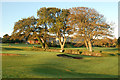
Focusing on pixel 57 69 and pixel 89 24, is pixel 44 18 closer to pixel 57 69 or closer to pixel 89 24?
pixel 89 24

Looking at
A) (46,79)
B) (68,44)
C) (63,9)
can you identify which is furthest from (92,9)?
(68,44)

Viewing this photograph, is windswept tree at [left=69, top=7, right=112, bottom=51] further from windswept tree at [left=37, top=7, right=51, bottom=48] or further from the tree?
windswept tree at [left=37, top=7, right=51, bottom=48]

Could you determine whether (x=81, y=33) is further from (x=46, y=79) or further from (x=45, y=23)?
(x=46, y=79)

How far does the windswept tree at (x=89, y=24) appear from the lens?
31603mm

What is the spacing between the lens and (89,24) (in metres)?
31.9

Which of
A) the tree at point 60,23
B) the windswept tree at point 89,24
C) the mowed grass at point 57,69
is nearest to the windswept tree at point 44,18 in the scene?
the tree at point 60,23

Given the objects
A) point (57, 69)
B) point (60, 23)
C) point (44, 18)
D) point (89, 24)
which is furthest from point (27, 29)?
point (57, 69)

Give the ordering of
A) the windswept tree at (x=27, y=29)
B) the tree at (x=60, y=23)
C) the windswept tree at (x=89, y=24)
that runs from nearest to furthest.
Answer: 1. the windswept tree at (x=89, y=24)
2. the tree at (x=60, y=23)
3. the windswept tree at (x=27, y=29)

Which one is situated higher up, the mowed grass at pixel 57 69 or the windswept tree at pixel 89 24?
the windswept tree at pixel 89 24

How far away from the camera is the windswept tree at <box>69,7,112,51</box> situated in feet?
104

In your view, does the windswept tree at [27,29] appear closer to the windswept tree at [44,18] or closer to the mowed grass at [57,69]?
the windswept tree at [44,18]

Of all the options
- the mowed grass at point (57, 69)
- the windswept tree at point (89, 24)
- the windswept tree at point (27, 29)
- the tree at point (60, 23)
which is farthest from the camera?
the windswept tree at point (27, 29)

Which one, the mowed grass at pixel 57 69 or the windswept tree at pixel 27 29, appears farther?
the windswept tree at pixel 27 29

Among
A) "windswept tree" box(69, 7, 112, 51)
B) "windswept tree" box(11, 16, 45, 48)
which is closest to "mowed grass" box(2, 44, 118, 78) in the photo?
"windswept tree" box(69, 7, 112, 51)
